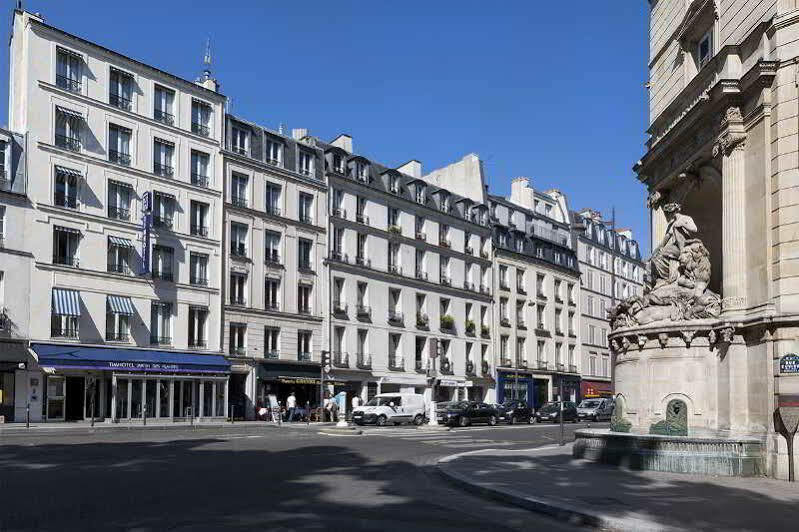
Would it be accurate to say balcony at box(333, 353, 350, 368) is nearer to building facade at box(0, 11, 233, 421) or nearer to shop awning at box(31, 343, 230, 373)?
shop awning at box(31, 343, 230, 373)

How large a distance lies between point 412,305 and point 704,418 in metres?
40.2

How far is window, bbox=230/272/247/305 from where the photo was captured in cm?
4475

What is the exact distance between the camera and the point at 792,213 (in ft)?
49.2

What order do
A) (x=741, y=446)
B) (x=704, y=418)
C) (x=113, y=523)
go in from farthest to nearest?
(x=704, y=418)
(x=741, y=446)
(x=113, y=523)

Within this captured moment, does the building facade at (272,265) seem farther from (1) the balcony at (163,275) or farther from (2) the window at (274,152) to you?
(1) the balcony at (163,275)

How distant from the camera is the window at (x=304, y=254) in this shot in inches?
1911

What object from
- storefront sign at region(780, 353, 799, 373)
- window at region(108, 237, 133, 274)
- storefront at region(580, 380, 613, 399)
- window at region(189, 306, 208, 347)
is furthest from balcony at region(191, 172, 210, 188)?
storefront at region(580, 380, 613, 399)

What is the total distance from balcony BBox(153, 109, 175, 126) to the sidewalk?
31043 millimetres

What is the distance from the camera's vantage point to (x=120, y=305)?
3941 centimetres

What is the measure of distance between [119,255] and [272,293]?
958 cm

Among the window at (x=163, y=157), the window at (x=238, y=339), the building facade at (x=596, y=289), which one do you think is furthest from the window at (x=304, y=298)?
the building facade at (x=596, y=289)

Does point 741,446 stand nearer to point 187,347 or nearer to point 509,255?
point 187,347

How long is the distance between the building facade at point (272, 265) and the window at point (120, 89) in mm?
5931

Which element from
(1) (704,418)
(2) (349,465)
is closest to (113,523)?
(2) (349,465)
